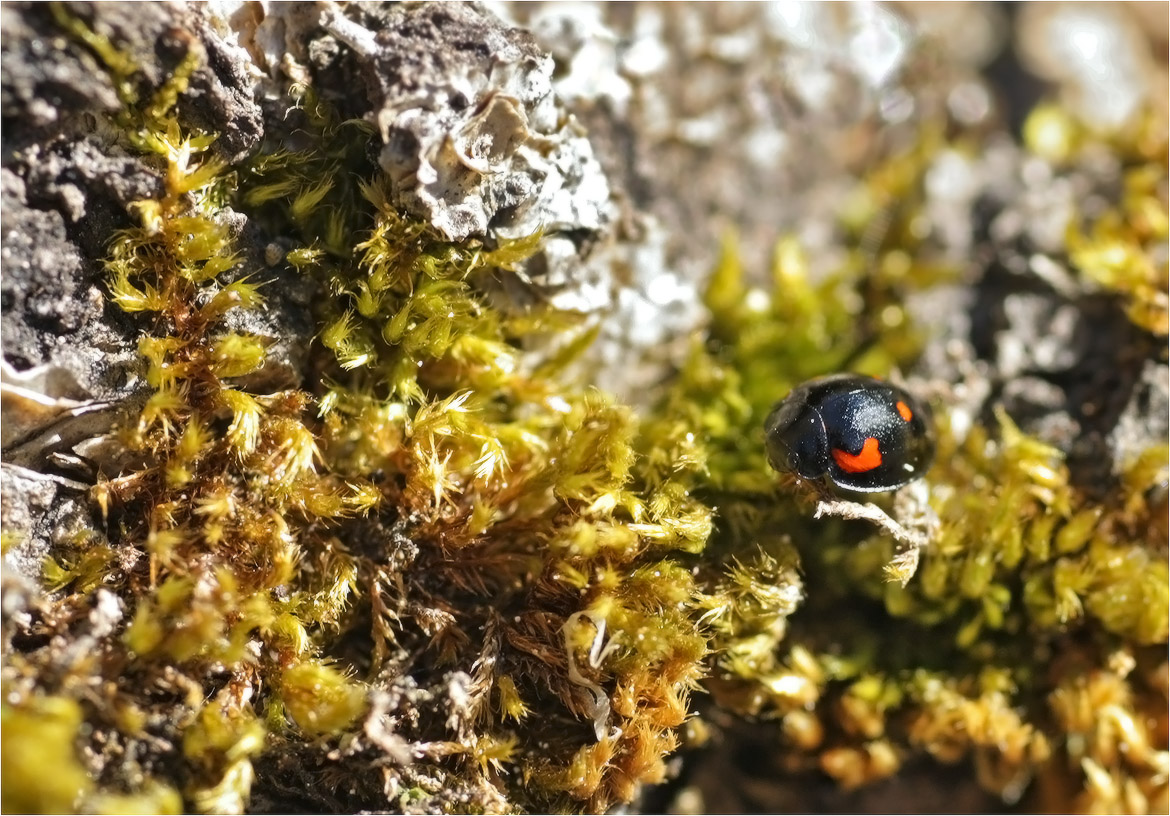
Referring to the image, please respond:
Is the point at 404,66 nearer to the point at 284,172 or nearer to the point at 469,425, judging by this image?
the point at 284,172

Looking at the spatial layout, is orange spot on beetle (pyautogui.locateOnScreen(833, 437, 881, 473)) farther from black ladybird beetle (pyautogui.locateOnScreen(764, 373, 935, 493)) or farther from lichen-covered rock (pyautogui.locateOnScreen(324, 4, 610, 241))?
lichen-covered rock (pyautogui.locateOnScreen(324, 4, 610, 241))

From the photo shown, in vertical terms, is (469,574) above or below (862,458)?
below

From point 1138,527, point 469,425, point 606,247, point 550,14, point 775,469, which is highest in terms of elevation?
point 550,14

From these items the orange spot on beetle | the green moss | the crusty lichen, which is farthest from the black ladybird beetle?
the green moss

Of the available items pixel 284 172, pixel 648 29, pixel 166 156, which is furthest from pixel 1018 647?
pixel 166 156

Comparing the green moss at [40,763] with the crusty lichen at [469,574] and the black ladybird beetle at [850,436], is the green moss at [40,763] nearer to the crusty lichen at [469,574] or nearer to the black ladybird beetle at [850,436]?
the crusty lichen at [469,574]

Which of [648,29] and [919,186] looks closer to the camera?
[648,29]

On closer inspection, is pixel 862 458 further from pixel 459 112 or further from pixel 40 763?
pixel 40 763

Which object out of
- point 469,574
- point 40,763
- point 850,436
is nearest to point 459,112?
point 469,574
